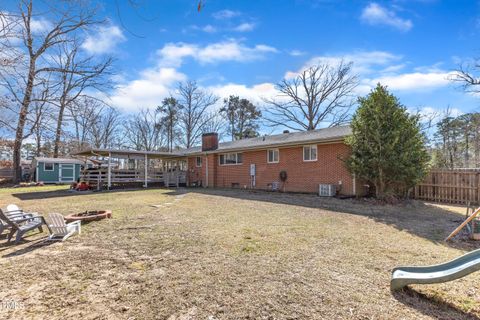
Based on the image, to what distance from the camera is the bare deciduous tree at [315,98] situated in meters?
27.7

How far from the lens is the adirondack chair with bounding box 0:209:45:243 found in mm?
5023

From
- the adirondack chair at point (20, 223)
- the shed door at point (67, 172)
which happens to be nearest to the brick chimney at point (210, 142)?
the adirondack chair at point (20, 223)

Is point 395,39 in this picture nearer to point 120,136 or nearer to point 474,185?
point 474,185

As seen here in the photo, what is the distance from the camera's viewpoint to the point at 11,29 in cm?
404

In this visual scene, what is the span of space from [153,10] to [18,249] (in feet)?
15.7

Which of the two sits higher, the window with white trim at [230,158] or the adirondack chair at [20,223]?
the window with white trim at [230,158]

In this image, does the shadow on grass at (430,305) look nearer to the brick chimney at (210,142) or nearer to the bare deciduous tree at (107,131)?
the brick chimney at (210,142)

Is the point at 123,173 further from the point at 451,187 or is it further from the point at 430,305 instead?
the point at 430,305

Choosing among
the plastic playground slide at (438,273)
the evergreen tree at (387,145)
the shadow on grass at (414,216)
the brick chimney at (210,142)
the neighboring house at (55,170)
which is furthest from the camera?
the neighboring house at (55,170)

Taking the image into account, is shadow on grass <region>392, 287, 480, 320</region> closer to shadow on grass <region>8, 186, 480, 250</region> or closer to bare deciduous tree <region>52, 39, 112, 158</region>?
shadow on grass <region>8, 186, 480, 250</region>

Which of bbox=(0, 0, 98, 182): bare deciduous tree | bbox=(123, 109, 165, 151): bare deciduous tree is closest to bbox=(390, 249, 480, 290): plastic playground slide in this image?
bbox=(0, 0, 98, 182): bare deciduous tree

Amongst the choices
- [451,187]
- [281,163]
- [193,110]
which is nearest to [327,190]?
[281,163]

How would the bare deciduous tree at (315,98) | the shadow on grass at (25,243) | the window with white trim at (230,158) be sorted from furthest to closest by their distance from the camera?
the bare deciduous tree at (315,98)
the window with white trim at (230,158)
the shadow on grass at (25,243)

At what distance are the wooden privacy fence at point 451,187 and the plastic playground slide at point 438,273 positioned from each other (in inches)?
362
